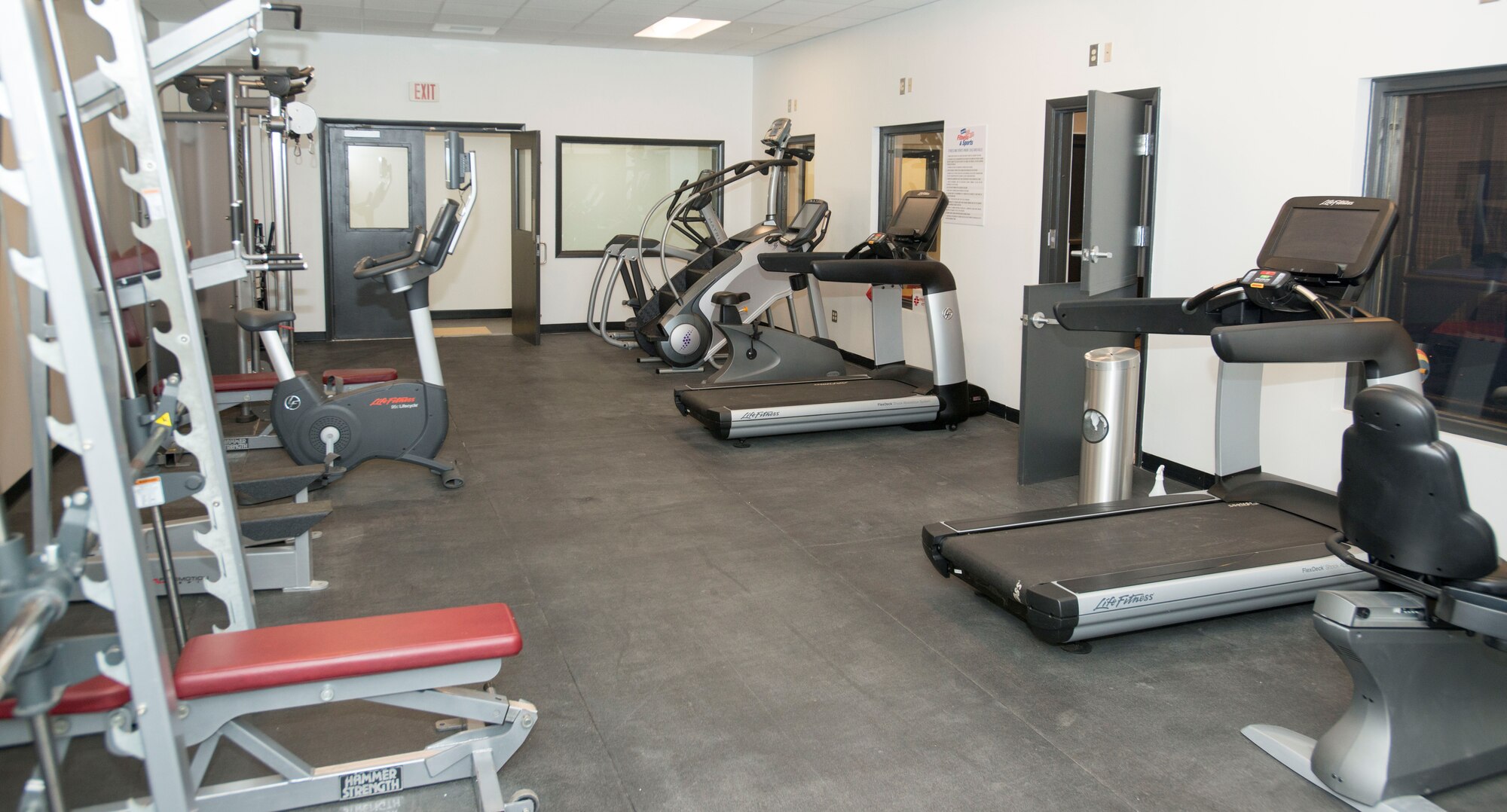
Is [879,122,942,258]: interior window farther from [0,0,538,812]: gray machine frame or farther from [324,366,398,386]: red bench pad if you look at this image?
[0,0,538,812]: gray machine frame

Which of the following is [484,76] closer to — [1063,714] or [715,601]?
[715,601]

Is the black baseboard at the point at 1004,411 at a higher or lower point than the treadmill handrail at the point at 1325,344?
lower

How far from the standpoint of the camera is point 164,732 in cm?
192

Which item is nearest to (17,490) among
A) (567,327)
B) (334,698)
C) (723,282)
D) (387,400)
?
(387,400)

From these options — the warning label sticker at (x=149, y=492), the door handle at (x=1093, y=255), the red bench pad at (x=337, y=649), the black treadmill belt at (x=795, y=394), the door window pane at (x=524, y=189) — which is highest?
the door window pane at (x=524, y=189)

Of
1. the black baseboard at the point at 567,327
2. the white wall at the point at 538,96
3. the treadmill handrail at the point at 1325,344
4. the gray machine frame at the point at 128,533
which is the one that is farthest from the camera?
the black baseboard at the point at 567,327

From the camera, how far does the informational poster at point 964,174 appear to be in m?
6.70

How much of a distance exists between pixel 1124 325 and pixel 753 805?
2.14 meters

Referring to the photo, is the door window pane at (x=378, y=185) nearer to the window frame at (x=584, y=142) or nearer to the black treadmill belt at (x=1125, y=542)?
the window frame at (x=584, y=142)

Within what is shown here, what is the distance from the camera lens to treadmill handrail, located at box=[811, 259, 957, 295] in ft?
19.1

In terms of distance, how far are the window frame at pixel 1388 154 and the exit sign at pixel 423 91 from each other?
743 centimetres

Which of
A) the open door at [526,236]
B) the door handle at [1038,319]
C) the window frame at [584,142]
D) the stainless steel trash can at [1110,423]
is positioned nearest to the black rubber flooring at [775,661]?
the stainless steel trash can at [1110,423]

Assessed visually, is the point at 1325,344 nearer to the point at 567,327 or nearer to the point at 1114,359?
the point at 1114,359

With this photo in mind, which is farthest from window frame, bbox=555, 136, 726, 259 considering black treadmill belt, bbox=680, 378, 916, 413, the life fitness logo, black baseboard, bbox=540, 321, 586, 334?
the life fitness logo
